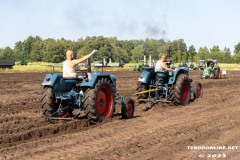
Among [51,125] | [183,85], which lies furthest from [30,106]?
[183,85]

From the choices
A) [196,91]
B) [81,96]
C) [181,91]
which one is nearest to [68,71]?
[81,96]

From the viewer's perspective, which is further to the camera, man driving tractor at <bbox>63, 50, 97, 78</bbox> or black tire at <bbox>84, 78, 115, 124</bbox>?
man driving tractor at <bbox>63, 50, 97, 78</bbox>

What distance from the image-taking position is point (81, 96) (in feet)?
27.2

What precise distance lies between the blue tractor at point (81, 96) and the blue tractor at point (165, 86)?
9.57 feet

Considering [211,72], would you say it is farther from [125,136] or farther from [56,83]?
[125,136]

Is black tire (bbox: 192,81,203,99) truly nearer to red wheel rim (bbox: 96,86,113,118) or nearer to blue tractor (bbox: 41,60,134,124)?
blue tractor (bbox: 41,60,134,124)

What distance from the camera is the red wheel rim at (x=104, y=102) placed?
8.37m

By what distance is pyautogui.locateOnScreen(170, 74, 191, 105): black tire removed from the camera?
37.2 feet

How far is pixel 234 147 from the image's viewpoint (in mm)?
5996

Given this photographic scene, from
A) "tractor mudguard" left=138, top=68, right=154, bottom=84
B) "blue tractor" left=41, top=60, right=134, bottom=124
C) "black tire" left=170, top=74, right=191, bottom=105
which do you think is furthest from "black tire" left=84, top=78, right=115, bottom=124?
"black tire" left=170, top=74, right=191, bottom=105

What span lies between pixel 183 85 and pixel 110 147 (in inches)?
253

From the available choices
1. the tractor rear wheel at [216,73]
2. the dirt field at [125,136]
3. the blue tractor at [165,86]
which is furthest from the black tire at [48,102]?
the tractor rear wheel at [216,73]

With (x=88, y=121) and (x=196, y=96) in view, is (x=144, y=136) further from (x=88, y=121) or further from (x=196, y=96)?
(x=196, y=96)

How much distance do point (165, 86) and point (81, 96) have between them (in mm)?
4032
